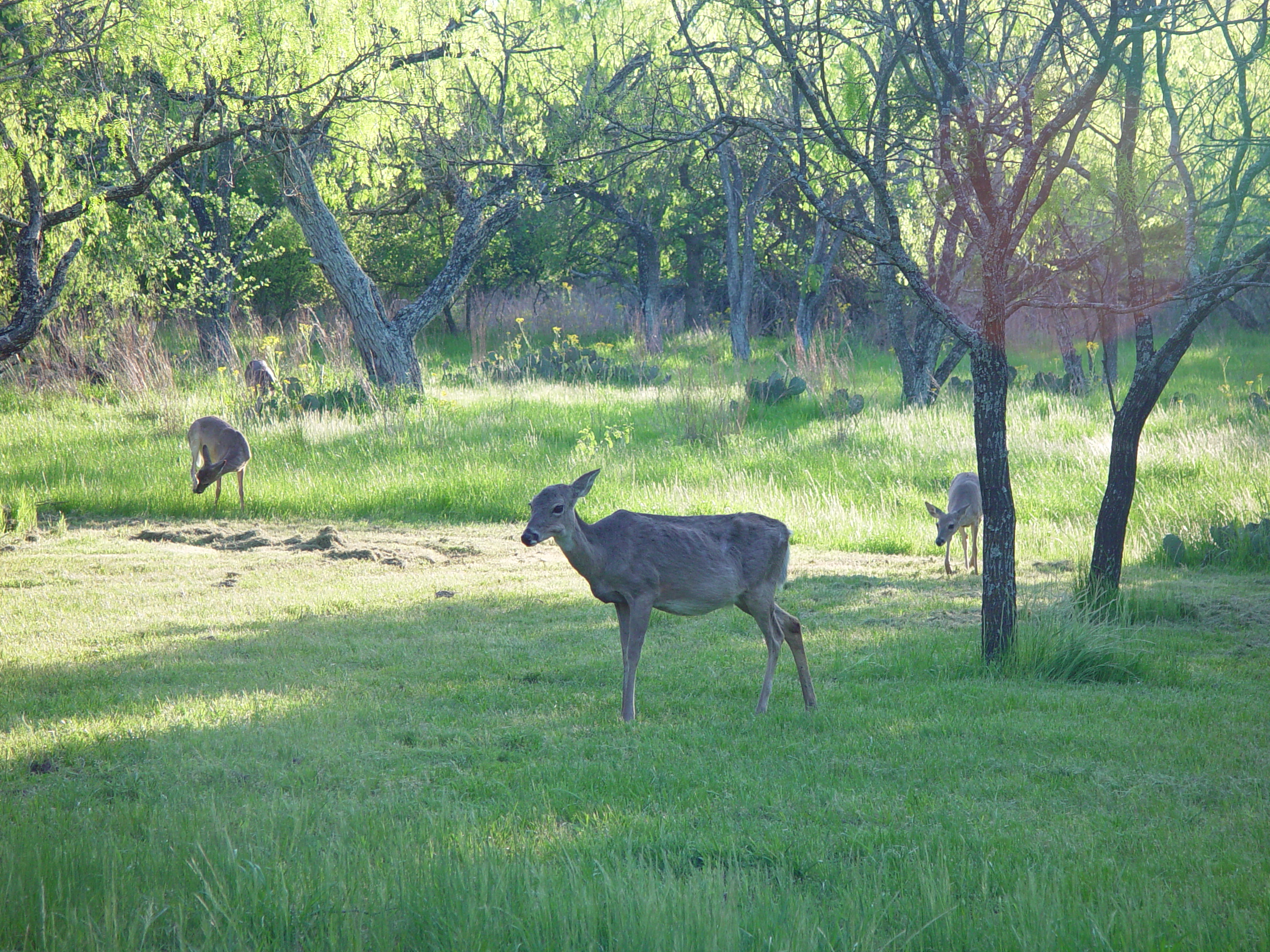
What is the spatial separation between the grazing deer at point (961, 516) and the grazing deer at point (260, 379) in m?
12.5

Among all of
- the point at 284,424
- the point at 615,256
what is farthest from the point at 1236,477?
the point at 615,256

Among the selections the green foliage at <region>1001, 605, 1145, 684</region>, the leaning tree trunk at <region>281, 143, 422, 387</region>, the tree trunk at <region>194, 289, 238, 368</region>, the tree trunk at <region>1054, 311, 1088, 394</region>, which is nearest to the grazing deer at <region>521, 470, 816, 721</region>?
the green foliage at <region>1001, 605, 1145, 684</region>

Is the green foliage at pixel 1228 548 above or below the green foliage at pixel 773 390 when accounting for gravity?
below

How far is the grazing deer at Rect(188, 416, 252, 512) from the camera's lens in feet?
43.6

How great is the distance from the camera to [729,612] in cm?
926

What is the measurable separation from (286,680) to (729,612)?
403cm

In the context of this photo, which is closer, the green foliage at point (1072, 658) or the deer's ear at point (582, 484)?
the deer's ear at point (582, 484)

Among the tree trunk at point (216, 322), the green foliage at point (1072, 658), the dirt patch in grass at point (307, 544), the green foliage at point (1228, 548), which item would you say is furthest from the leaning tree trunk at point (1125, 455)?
the tree trunk at point (216, 322)

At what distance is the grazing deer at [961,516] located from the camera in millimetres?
10648

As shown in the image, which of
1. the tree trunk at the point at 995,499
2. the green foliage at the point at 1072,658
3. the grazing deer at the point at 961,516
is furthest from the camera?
the grazing deer at the point at 961,516

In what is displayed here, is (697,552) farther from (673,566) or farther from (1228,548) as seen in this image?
(1228,548)

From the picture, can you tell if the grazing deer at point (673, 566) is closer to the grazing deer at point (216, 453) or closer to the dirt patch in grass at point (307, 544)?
the dirt patch in grass at point (307, 544)

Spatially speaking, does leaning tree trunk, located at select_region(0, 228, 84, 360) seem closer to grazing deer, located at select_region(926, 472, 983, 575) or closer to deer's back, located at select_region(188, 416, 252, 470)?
deer's back, located at select_region(188, 416, 252, 470)

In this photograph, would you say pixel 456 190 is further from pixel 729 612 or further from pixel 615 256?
pixel 615 256
